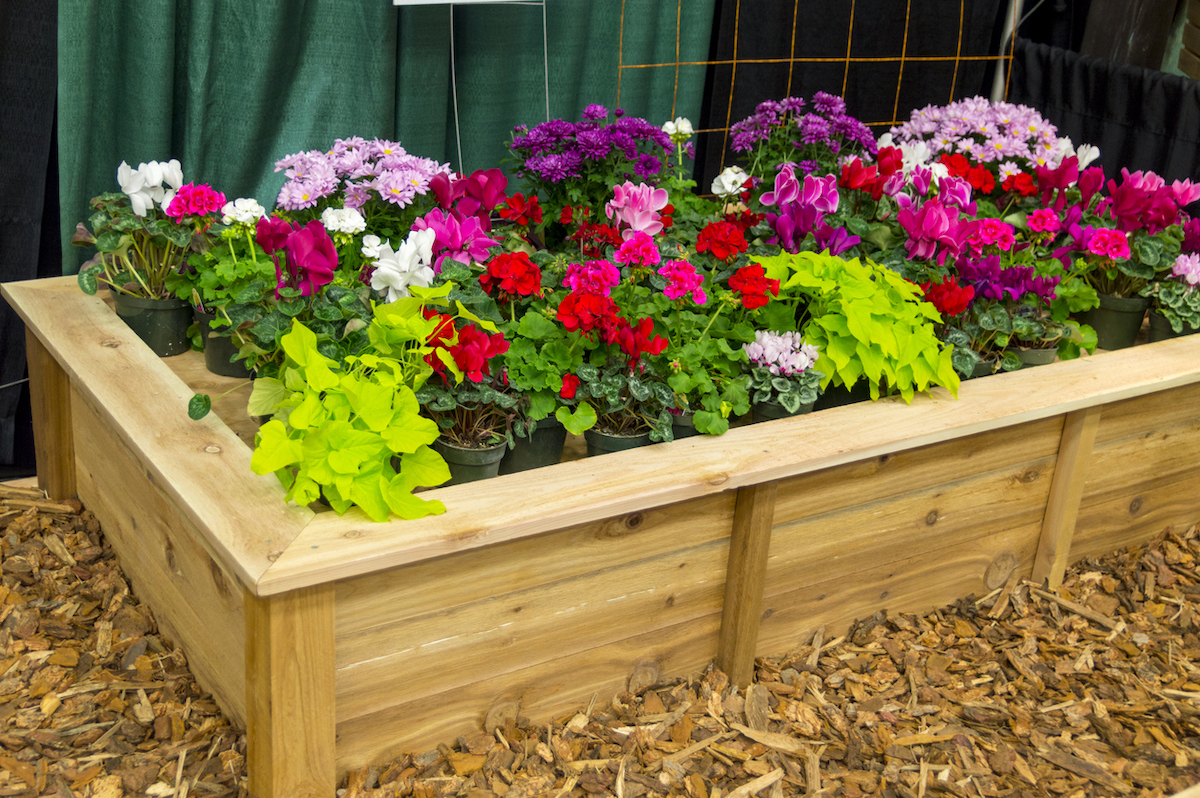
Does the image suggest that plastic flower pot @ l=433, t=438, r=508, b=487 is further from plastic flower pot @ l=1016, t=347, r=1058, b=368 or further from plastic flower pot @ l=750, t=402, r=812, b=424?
plastic flower pot @ l=1016, t=347, r=1058, b=368

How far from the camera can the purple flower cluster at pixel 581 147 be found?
219cm

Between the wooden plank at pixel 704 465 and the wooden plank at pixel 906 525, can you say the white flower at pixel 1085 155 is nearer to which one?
the wooden plank at pixel 704 465

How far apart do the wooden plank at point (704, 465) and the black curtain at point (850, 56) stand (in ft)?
4.94

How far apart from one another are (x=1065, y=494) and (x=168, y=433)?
1.68 metres

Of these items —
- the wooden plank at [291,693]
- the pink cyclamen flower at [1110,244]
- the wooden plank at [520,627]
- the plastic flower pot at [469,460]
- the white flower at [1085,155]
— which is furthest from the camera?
the white flower at [1085,155]

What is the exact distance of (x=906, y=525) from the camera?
199 cm

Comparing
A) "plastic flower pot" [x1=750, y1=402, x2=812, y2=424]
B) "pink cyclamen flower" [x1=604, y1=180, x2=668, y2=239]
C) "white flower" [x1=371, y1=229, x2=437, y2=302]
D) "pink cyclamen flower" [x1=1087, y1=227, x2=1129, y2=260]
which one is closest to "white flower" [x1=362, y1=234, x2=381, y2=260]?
"white flower" [x1=371, y1=229, x2=437, y2=302]

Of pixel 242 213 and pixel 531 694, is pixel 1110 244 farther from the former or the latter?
pixel 242 213

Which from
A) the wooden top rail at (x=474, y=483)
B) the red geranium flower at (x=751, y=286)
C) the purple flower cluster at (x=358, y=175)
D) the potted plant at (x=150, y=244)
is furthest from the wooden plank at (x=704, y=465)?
the potted plant at (x=150, y=244)

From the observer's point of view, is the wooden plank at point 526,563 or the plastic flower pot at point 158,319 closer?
the wooden plank at point 526,563

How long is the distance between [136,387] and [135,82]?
41.6 inches

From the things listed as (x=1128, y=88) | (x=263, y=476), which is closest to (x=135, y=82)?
(x=263, y=476)

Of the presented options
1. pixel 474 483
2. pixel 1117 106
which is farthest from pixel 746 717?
pixel 1117 106

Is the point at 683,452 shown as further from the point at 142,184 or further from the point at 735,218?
the point at 142,184
